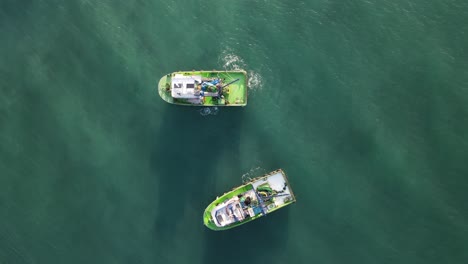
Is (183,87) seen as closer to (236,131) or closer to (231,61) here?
(231,61)

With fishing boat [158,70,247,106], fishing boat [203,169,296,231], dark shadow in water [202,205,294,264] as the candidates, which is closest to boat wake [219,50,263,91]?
fishing boat [158,70,247,106]

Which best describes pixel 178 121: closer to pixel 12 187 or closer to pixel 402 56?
pixel 12 187

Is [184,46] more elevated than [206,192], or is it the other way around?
[184,46]

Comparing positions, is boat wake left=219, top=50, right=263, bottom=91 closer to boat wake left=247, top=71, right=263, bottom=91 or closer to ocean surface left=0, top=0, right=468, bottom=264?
boat wake left=247, top=71, right=263, bottom=91

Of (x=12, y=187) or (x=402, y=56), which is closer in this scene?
(x=402, y=56)

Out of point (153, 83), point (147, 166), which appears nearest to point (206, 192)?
point (147, 166)

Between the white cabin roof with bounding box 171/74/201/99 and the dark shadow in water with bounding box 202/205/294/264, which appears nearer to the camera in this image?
the white cabin roof with bounding box 171/74/201/99
